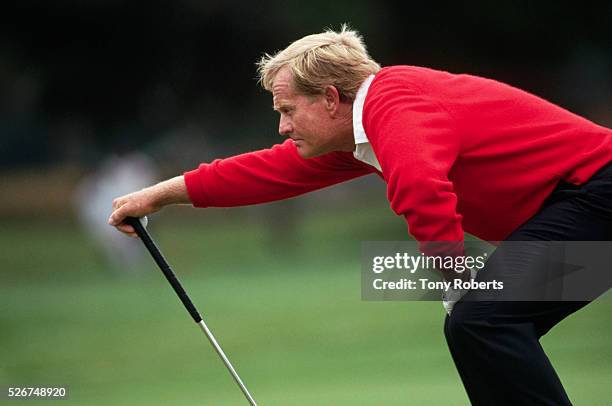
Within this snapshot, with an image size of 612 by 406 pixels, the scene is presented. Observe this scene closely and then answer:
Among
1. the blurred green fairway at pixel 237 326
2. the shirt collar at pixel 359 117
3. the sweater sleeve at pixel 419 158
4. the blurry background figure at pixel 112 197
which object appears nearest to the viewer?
the sweater sleeve at pixel 419 158

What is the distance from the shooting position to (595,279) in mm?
3617

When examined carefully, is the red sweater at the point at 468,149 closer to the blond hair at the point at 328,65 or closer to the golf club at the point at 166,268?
the blond hair at the point at 328,65

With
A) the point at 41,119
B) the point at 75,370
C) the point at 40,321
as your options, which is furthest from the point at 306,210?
the point at 75,370

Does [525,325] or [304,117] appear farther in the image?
[304,117]

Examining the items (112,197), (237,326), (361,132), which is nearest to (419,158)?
(361,132)

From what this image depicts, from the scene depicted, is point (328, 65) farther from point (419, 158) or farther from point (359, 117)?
point (419, 158)

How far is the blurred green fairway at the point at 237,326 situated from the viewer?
292 inches

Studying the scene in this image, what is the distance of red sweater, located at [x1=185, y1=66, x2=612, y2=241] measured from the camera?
11.1ft

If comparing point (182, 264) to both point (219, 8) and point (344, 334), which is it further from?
point (344, 334)

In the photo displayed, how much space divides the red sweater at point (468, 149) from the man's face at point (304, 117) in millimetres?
211

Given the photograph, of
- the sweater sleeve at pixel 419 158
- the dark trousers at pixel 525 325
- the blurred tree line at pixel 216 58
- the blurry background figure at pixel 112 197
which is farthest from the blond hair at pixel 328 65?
the blurred tree line at pixel 216 58

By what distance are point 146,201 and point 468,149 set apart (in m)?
1.30

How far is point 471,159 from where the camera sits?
11.7 ft

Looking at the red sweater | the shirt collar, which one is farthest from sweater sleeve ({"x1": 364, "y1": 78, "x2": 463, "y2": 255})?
the shirt collar
